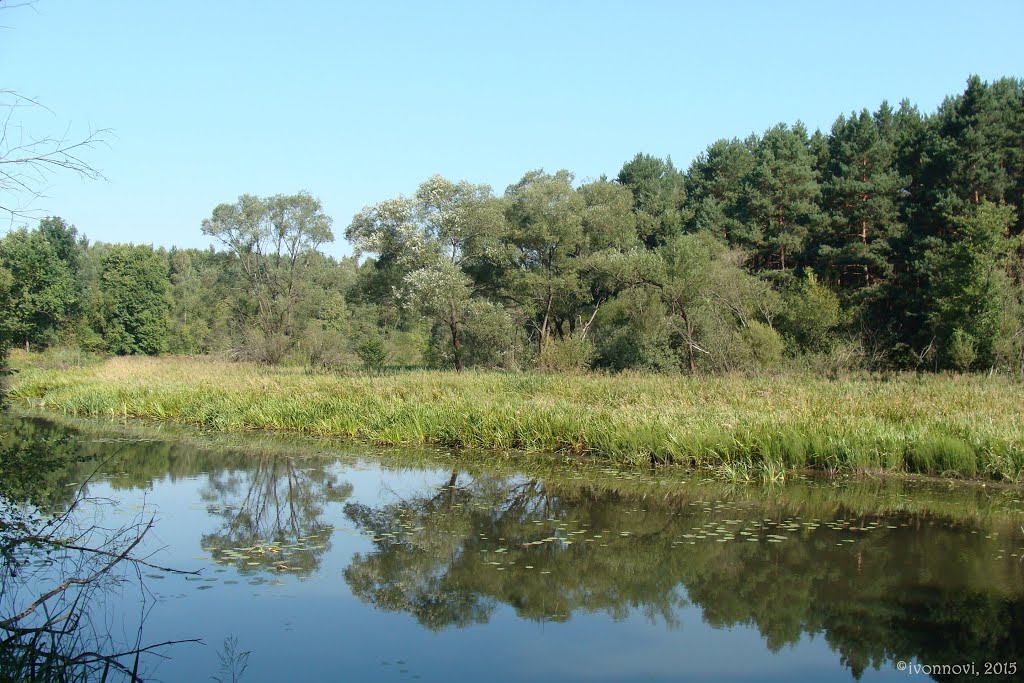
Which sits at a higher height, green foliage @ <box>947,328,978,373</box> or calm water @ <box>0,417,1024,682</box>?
green foliage @ <box>947,328,978,373</box>

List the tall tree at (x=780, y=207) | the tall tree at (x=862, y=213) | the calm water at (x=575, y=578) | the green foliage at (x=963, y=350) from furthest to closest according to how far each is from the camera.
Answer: the tall tree at (x=780, y=207) < the tall tree at (x=862, y=213) < the green foliage at (x=963, y=350) < the calm water at (x=575, y=578)

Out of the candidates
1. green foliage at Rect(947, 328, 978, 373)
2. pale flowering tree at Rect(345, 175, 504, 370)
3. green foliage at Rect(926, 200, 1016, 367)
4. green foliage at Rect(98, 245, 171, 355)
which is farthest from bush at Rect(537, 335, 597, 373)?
green foliage at Rect(98, 245, 171, 355)

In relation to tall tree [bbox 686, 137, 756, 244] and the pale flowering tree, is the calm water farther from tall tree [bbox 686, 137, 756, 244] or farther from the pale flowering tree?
tall tree [bbox 686, 137, 756, 244]

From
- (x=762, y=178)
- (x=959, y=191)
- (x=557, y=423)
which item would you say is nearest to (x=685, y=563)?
(x=557, y=423)

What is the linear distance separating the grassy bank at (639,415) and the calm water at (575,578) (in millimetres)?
844

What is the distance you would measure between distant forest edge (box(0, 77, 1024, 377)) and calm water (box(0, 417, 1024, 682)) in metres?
13.7

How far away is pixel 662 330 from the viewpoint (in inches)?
1103

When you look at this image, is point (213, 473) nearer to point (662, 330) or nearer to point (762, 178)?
point (662, 330)

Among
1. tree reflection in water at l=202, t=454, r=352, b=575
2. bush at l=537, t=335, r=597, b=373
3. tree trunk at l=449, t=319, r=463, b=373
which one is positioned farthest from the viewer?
tree trunk at l=449, t=319, r=463, b=373

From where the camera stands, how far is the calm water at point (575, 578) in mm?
6176

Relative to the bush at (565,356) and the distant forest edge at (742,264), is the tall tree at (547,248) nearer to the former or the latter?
the distant forest edge at (742,264)

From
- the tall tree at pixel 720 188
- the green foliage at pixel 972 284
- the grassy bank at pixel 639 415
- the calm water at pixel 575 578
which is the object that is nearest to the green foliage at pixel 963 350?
the green foliage at pixel 972 284

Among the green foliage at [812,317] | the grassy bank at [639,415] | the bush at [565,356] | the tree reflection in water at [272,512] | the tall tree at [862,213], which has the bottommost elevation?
the tree reflection in water at [272,512]

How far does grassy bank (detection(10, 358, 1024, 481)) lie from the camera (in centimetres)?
1249
